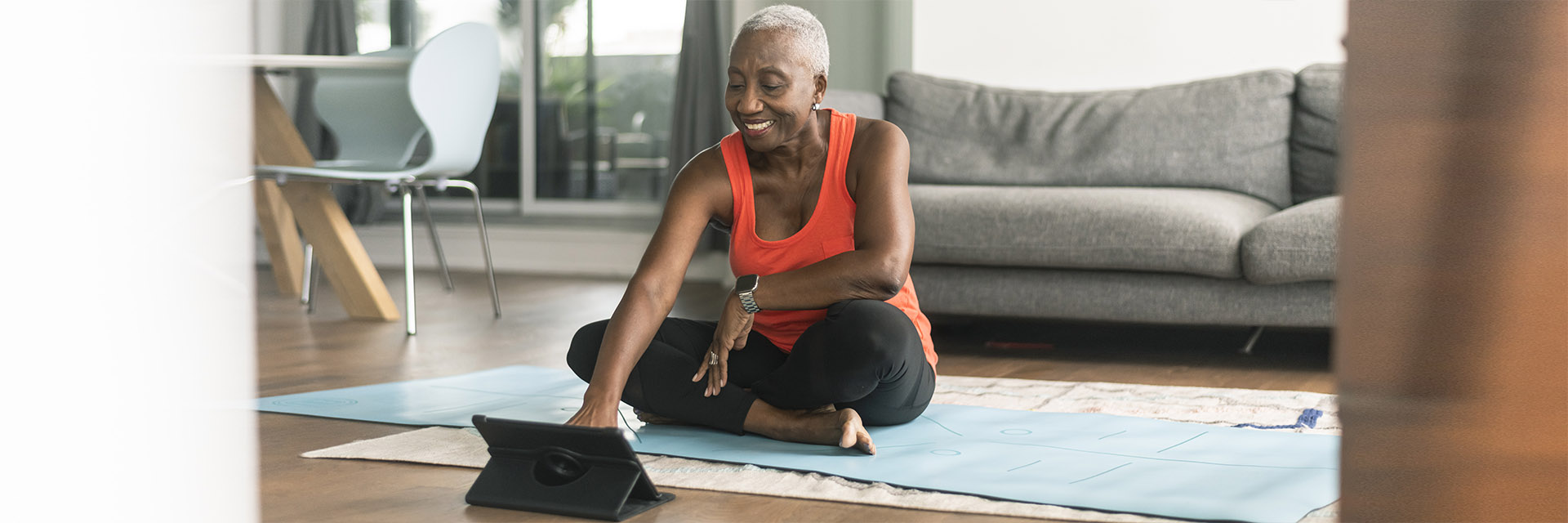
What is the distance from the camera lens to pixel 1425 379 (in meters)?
0.31

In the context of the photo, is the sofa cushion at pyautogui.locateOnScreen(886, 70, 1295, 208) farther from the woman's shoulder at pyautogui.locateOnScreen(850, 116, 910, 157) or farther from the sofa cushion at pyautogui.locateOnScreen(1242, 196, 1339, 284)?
the woman's shoulder at pyautogui.locateOnScreen(850, 116, 910, 157)

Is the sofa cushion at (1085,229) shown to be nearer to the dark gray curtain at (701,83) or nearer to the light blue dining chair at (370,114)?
the light blue dining chair at (370,114)

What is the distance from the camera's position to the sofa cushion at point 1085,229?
2.73 meters

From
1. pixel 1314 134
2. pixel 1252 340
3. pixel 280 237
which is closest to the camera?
pixel 1252 340

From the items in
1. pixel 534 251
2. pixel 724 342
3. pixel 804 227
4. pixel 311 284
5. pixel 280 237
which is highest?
pixel 804 227

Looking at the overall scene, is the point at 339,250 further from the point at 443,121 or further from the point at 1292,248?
the point at 1292,248

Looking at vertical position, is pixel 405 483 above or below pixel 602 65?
below

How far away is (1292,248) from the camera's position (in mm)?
2631

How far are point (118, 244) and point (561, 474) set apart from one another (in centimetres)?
116

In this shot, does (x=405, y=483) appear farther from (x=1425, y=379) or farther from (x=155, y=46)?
(x=1425, y=379)

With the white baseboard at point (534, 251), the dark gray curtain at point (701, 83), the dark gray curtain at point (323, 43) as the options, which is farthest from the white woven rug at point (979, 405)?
the dark gray curtain at point (323, 43)

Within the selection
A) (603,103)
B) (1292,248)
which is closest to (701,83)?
(603,103)

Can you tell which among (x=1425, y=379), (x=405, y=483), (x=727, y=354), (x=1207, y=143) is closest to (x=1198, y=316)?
(x=1207, y=143)

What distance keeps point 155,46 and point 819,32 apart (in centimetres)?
151
